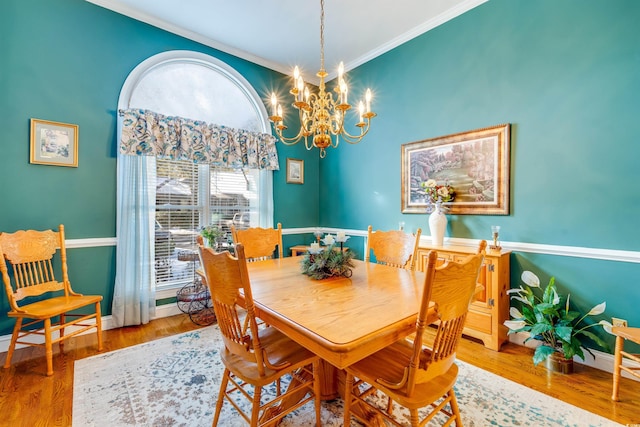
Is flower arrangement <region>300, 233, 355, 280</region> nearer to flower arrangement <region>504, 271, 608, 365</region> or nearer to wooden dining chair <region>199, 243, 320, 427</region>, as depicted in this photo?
wooden dining chair <region>199, 243, 320, 427</region>

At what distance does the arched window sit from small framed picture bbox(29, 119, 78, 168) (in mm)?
528

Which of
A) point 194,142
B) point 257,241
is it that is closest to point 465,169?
point 257,241

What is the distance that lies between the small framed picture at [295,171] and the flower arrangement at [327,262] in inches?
101

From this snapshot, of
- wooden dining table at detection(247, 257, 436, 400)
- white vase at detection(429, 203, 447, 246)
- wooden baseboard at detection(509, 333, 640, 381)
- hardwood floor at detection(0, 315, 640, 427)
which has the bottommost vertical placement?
hardwood floor at detection(0, 315, 640, 427)

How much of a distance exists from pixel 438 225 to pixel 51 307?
3457mm

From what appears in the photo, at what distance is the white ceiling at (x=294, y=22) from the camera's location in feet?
9.34

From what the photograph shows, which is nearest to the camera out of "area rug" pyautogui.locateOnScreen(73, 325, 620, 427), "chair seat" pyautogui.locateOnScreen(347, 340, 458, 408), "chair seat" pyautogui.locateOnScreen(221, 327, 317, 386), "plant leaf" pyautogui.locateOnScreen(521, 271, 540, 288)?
"chair seat" pyautogui.locateOnScreen(347, 340, 458, 408)

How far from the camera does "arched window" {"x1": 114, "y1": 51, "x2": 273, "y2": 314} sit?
3221 mm

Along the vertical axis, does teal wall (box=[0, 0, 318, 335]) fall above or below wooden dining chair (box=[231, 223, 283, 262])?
above

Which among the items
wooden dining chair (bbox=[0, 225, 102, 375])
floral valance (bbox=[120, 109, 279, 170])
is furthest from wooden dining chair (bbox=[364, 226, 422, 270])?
wooden dining chair (bbox=[0, 225, 102, 375])

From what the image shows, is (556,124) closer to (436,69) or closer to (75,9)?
(436,69)

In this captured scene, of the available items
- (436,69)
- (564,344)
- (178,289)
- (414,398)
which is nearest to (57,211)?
(178,289)

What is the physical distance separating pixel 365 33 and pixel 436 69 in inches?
37.1

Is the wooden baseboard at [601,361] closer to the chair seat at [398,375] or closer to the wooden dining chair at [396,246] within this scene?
the wooden dining chair at [396,246]
